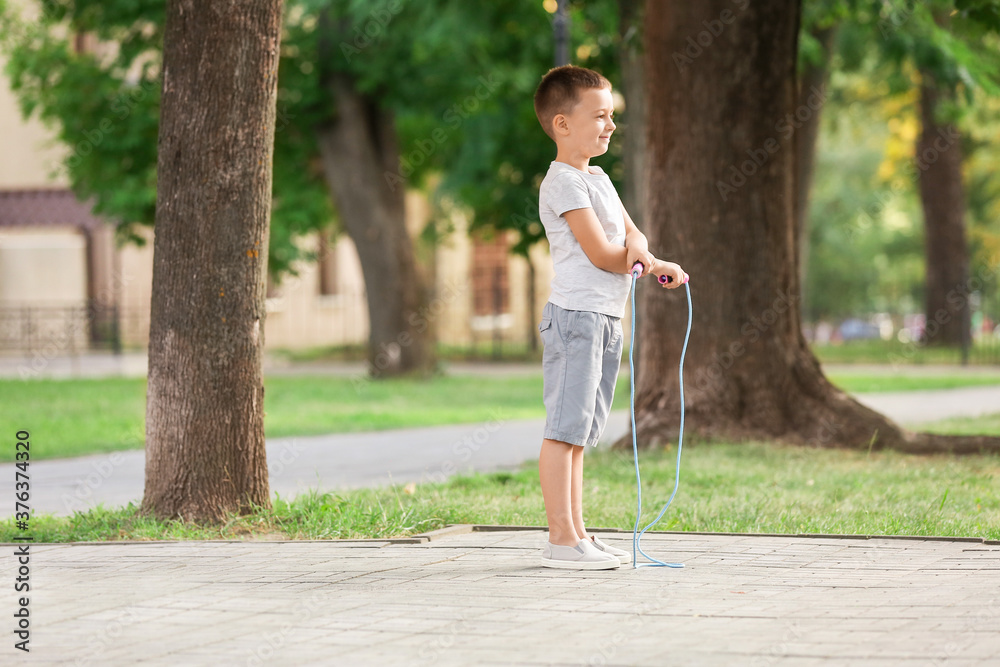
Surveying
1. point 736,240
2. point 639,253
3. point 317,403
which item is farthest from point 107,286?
point 639,253

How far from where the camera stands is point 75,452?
10078 mm

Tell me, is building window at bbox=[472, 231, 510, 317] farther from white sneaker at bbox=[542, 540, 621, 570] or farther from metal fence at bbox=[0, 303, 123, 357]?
white sneaker at bbox=[542, 540, 621, 570]

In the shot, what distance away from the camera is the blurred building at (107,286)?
88.3 ft

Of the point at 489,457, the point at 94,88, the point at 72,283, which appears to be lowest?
the point at 489,457

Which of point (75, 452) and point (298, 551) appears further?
point (75, 452)

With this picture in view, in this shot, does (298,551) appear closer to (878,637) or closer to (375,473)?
(878,637)

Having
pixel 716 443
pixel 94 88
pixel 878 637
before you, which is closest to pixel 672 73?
pixel 716 443

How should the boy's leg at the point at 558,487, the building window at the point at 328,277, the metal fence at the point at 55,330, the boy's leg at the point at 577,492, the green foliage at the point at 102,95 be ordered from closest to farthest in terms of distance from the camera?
the boy's leg at the point at 558,487 → the boy's leg at the point at 577,492 → the green foliage at the point at 102,95 → the metal fence at the point at 55,330 → the building window at the point at 328,277

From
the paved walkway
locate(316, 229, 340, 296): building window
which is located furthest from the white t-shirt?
locate(316, 229, 340, 296): building window

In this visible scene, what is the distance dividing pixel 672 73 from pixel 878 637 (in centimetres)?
621

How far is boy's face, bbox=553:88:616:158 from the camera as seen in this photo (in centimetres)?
484

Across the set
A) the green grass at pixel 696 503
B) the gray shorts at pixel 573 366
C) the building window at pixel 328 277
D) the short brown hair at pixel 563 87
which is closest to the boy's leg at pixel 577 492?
the gray shorts at pixel 573 366

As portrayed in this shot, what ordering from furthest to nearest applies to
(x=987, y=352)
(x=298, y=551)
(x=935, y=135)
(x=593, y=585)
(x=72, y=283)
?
1. (x=72, y=283)
2. (x=935, y=135)
3. (x=987, y=352)
4. (x=298, y=551)
5. (x=593, y=585)

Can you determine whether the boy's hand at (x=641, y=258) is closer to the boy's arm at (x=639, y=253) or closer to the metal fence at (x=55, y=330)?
the boy's arm at (x=639, y=253)
